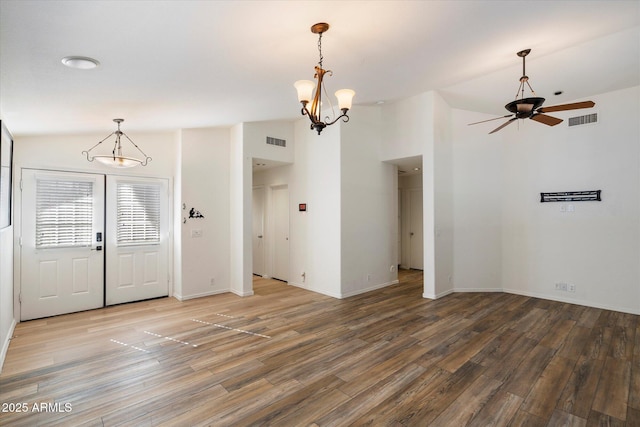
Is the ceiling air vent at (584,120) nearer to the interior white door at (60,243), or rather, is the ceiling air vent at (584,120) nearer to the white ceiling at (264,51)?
the white ceiling at (264,51)

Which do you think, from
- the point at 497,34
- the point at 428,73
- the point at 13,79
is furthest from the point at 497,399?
the point at 13,79

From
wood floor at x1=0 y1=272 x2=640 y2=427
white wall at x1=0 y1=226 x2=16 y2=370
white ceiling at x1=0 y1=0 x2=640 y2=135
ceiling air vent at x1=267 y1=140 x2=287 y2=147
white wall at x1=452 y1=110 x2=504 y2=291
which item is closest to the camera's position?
white ceiling at x1=0 y1=0 x2=640 y2=135

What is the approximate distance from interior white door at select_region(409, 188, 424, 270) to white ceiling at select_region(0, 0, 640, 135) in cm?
396

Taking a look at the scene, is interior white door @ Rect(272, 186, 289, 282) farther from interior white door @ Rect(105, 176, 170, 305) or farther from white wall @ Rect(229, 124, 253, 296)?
interior white door @ Rect(105, 176, 170, 305)

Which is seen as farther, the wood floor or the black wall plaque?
the black wall plaque

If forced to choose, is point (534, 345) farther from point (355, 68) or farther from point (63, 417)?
point (63, 417)

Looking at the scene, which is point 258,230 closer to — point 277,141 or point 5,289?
point 277,141

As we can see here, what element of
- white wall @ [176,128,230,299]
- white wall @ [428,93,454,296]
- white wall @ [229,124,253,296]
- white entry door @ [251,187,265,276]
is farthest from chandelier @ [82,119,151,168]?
white wall @ [428,93,454,296]

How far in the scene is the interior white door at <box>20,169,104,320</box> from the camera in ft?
13.8

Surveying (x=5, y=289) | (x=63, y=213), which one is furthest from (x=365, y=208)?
(x=5, y=289)

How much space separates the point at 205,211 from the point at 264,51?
11.3ft

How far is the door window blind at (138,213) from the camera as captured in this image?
195 inches

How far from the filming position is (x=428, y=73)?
3.82 meters

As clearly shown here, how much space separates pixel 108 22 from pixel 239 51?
97 cm
